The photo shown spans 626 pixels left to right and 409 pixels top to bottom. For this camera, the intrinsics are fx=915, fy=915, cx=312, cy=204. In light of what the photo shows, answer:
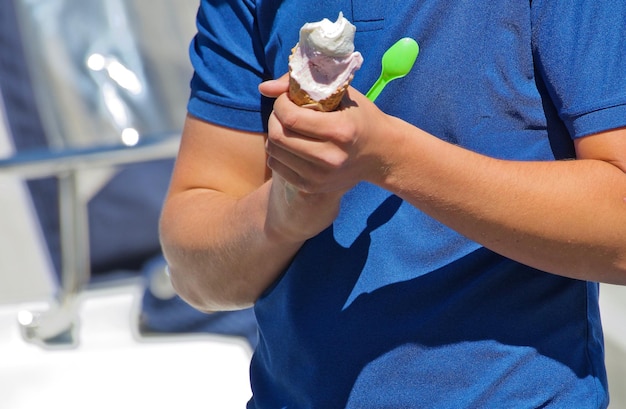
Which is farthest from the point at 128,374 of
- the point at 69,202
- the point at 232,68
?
the point at 232,68

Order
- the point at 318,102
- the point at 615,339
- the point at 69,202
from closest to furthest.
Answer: the point at 318,102 → the point at 615,339 → the point at 69,202

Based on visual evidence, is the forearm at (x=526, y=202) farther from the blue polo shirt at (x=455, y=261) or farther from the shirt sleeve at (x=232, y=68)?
the shirt sleeve at (x=232, y=68)

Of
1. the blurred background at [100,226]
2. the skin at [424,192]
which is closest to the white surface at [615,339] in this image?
the blurred background at [100,226]

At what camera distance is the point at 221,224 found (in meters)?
0.87

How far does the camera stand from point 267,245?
2.67ft

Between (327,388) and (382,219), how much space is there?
0.16 meters

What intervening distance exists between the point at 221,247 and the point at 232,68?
178 mm

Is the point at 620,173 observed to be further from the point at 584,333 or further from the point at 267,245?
the point at 267,245

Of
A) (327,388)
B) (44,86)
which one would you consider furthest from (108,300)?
(327,388)

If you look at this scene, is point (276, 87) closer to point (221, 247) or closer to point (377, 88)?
point (377, 88)

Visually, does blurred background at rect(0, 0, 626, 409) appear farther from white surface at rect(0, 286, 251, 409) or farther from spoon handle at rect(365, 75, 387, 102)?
spoon handle at rect(365, 75, 387, 102)

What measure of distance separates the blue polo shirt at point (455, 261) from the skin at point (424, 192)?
0.14ft

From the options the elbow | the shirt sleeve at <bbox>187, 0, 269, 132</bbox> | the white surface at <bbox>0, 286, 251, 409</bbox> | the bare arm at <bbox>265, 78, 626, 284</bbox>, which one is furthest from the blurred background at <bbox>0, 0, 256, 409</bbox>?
the bare arm at <bbox>265, 78, 626, 284</bbox>

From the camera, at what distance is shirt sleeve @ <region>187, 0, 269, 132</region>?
89cm
